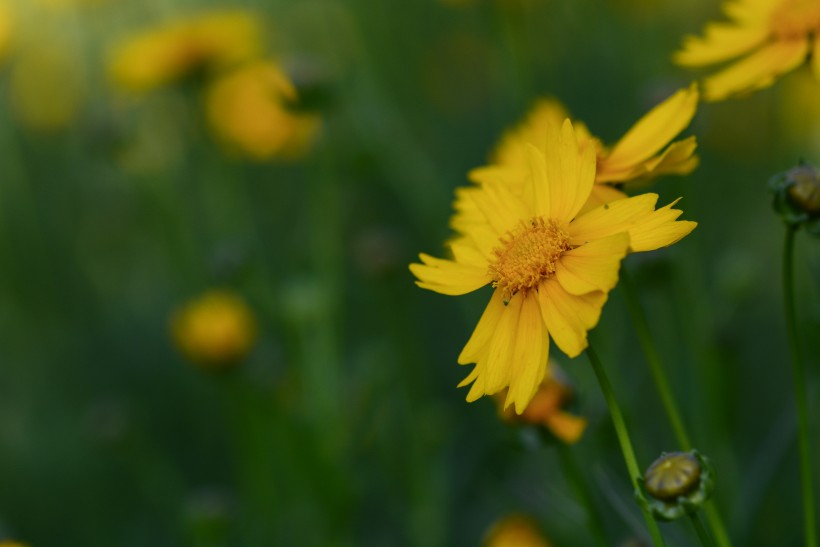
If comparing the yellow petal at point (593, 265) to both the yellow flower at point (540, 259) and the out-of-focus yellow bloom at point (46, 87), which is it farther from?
the out-of-focus yellow bloom at point (46, 87)

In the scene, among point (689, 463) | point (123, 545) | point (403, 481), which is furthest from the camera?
point (123, 545)

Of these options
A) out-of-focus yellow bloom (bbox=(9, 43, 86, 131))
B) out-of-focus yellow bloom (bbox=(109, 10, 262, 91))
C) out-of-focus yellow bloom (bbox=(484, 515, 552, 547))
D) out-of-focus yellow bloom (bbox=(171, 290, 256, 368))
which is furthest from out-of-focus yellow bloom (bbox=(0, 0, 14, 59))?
out-of-focus yellow bloom (bbox=(484, 515, 552, 547))

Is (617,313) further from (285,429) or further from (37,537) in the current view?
(37,537)

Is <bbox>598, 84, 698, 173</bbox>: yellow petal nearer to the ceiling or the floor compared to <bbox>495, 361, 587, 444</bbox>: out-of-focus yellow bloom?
nearer to the ceiling

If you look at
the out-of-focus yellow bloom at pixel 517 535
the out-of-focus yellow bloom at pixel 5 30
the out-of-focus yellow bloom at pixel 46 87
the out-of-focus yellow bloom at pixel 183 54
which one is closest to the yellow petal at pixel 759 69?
the out-of-focus yellow bloom at pixel 517 535

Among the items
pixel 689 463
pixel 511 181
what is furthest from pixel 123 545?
pixel 689 463

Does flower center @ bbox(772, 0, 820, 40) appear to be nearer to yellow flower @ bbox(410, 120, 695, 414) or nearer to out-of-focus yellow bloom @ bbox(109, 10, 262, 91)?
yellow flower @ bbox(410, 120, 695, 414)
